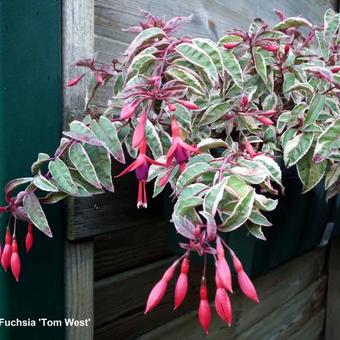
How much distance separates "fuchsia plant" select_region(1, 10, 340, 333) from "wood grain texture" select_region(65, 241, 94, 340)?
0.41 ft

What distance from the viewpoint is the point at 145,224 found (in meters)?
0.90

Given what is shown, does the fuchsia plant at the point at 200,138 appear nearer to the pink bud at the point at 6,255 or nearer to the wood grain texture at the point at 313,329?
the pink bud at the point at 6,255

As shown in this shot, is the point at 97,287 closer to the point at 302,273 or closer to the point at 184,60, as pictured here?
the point at 184,60

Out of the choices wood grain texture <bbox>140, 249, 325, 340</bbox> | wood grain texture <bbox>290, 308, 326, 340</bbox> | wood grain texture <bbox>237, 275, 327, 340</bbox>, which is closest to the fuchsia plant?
wood grain texture <bbox>140, 249, 325, 340</bbox>

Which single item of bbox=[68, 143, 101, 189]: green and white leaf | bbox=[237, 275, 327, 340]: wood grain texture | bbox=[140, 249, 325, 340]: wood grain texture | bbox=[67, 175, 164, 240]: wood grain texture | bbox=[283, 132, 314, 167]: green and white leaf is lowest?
bbox=[237, 275, 327, 340]: wood grain texture

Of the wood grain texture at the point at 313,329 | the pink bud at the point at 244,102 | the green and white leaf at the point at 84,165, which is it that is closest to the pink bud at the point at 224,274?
the green and white leaf at the point at 84,165

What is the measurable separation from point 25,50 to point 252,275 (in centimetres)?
54

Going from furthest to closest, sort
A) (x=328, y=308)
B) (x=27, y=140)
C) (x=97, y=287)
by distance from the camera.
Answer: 1. (x=328, y=308)
2. (x=97, y=287)
3. (x=27, y=140)

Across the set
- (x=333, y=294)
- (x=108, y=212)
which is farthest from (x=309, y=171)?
(x=333, y=294)

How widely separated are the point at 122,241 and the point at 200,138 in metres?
0.33

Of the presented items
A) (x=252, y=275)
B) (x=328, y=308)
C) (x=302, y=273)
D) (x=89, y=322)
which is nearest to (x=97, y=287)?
(x=89, y=322)

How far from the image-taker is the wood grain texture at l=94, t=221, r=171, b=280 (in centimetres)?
87

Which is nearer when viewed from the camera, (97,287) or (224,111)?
(224,111)

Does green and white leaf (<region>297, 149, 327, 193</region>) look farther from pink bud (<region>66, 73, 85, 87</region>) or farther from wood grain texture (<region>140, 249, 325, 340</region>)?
wood grain texture (<region>140, 249, 325, 340</region>)
